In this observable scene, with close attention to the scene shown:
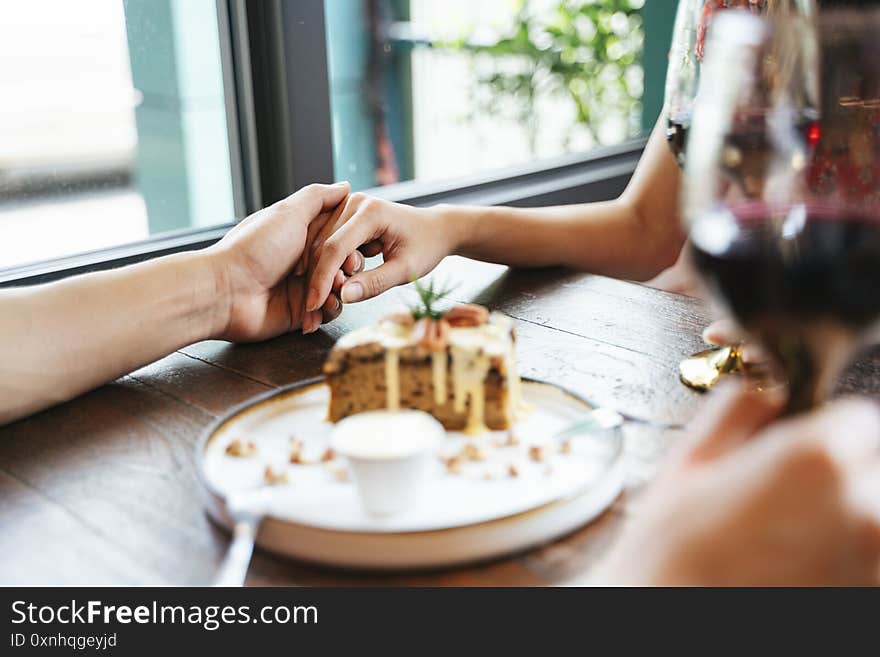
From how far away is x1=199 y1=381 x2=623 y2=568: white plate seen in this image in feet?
2.26

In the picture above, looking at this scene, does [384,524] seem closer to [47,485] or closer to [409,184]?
[47,485]

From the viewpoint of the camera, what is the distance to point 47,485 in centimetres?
85

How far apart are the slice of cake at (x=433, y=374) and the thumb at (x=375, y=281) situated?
357mm

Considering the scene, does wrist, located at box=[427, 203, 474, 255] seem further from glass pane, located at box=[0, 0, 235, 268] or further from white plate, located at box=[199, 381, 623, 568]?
glass pane, located at box=[0, 0, 235, 268]

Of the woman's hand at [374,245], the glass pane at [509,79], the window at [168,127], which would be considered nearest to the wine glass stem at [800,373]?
the woman's hand at [374,245]

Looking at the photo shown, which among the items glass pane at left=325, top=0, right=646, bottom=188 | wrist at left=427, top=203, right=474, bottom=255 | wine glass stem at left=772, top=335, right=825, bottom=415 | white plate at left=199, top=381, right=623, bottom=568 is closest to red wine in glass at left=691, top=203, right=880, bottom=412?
wine glass stem at left=772, top=335, right=825, bottom=415

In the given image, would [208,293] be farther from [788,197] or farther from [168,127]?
[168,127]

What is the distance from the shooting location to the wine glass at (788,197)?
55 centimetres

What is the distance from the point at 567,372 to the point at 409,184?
1.51 m

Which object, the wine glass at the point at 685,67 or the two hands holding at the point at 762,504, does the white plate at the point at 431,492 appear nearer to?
the two hands holding at the point at 762,504

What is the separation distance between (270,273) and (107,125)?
40.9 inches

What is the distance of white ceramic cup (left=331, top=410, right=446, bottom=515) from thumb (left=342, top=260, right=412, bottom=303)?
536mm

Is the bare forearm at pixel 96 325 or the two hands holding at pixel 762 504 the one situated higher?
the two hands holding at pixel 762 504

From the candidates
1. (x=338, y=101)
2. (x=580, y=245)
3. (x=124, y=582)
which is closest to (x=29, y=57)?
(x=338, y=101)
